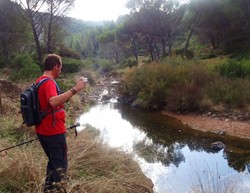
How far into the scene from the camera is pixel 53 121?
3.79 meters

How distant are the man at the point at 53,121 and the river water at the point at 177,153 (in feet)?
5.46

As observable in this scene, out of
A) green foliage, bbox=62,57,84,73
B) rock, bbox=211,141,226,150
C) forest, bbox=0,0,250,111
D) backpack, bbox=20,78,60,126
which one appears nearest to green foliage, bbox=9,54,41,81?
forest, bbox=0,0,250,111

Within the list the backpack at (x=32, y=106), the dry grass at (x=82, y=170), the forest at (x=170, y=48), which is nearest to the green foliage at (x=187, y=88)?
the forest at (x=170, y=48)

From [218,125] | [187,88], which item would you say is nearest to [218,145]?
[218,125]

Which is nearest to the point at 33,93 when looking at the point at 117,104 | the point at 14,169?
the point at 14,169

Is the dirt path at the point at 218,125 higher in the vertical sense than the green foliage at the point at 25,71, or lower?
lower

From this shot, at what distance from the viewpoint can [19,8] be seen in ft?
86.9

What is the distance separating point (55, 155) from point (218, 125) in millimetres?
9049

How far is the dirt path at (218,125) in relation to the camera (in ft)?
36.1

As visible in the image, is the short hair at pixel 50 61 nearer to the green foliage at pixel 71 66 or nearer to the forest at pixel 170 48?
the forest at pixel 170 48

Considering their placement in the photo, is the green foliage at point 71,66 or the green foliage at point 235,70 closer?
the green foliage at point 235,70

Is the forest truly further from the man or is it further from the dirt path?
the man

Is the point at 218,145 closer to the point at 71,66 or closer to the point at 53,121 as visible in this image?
the point at 53,121

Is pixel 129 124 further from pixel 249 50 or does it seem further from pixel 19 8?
pixel 19 8
